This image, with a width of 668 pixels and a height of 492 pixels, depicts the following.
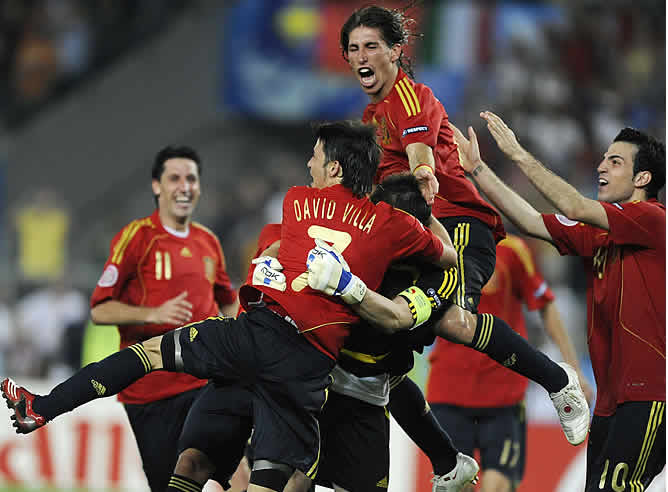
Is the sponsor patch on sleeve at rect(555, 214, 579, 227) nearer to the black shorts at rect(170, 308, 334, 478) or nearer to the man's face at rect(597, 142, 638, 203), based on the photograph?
the man's face at rect(597, 142, 638, 203)

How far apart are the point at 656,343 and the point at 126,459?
5519 mm

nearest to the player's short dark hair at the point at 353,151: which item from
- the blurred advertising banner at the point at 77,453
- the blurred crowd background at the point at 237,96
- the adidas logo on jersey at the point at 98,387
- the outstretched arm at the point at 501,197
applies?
the outstretched arm at the point at 501,197

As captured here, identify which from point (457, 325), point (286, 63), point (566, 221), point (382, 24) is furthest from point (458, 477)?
point (286, 63)

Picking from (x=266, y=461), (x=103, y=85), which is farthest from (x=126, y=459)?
(x=103, y=85)

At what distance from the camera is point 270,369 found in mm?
5141

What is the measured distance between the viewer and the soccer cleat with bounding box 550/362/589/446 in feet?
18.9

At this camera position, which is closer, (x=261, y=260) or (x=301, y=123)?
(x=261, y=260)

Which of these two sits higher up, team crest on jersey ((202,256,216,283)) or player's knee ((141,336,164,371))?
team crest on jersey ((202,256,216,283))

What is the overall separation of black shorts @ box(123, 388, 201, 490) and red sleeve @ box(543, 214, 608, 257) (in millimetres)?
2302

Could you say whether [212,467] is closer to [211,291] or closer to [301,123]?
[211,291]

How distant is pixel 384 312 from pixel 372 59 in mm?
1358

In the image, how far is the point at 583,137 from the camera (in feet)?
60.8

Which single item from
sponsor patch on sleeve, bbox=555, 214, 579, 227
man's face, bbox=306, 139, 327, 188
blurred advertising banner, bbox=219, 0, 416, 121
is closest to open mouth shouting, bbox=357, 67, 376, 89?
man's face, bbox=306, 139, 327, 188

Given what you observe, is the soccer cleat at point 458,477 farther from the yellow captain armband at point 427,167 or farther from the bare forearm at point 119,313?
the bare forearm at point 119,313
